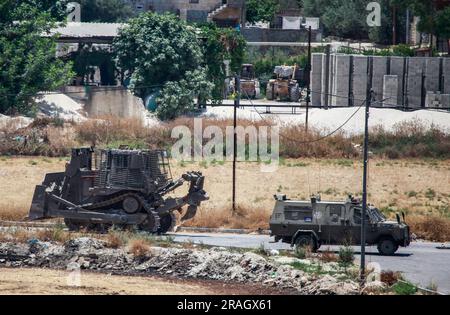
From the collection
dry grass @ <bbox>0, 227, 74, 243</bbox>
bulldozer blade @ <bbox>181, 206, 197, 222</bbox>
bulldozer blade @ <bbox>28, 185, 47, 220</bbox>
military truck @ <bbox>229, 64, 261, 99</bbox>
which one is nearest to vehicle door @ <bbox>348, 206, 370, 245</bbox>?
bulldozer blade @ <bbox>181, 206, 197, 222</bbox>

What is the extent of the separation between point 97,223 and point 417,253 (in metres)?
9.81

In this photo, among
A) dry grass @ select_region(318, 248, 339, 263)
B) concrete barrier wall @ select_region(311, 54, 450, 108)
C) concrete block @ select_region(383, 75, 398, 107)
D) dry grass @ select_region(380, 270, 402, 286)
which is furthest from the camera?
concrete barrier wall @ select_region(311, 54, 450, 108)

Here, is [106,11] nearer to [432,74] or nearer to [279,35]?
[279,35]

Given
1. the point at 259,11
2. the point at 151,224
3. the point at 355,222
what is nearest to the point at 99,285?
the point at 151,224

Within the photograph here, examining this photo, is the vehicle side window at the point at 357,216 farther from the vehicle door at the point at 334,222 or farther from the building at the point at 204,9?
the building at the point at 204,9

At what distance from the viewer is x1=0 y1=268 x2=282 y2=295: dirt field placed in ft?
112

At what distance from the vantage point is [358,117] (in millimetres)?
64125

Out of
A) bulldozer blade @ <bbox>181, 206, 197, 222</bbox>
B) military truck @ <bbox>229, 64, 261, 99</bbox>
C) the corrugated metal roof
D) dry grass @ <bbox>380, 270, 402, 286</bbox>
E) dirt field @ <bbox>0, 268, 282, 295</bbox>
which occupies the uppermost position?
the corrugated metal roof

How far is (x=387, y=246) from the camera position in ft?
130

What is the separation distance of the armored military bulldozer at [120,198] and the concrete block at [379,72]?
31.3 metres

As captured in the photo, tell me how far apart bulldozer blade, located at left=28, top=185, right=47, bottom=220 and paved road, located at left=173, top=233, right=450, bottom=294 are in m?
4.16

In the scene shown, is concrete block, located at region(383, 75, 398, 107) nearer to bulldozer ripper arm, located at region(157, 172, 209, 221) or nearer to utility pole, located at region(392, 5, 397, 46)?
utility pole, located at region(392, 5, 397, 46)
